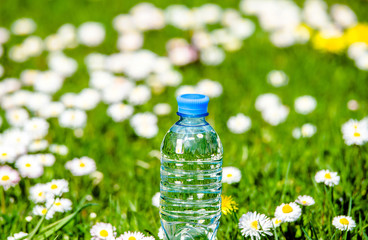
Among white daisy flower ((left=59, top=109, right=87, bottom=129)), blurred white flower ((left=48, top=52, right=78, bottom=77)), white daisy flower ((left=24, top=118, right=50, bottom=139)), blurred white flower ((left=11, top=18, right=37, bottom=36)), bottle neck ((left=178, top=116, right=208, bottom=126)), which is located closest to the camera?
bottle neck ((left=178, top=116, right=208, bottom=126))

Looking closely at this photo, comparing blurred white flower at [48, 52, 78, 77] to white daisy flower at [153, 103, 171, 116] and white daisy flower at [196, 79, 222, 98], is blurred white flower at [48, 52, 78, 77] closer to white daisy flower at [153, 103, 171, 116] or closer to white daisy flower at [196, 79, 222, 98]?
white daisy flower at [153, 103, 171, 116]

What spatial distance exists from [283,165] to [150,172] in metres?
0.67

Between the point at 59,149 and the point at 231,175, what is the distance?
3.14 feet

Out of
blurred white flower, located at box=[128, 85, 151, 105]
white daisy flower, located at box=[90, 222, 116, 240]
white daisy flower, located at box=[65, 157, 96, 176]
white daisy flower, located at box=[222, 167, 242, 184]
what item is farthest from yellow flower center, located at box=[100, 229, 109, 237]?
blurred white flower, located at box=[128, 85, 151, 105]

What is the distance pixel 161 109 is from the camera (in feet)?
9.49

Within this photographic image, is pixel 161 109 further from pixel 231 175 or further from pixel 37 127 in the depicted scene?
pixel 231 175

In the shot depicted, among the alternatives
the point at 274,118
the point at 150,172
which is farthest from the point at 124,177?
the point at 274,118

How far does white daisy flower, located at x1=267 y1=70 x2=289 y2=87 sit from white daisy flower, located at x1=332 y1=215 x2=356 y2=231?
1754 millimetres

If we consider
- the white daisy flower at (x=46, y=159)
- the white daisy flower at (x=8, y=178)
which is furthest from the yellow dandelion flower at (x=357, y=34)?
the white daisy flower at (x=8, y=178)

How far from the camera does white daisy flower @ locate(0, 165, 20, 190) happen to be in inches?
78.0

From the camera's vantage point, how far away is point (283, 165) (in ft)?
7.30

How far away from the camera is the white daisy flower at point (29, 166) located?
6.75 feet

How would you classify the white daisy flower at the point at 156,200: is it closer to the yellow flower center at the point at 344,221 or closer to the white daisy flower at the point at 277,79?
the yellow flower center at the point at 344,221

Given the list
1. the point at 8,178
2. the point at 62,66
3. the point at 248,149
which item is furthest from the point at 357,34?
the point at 8,178
